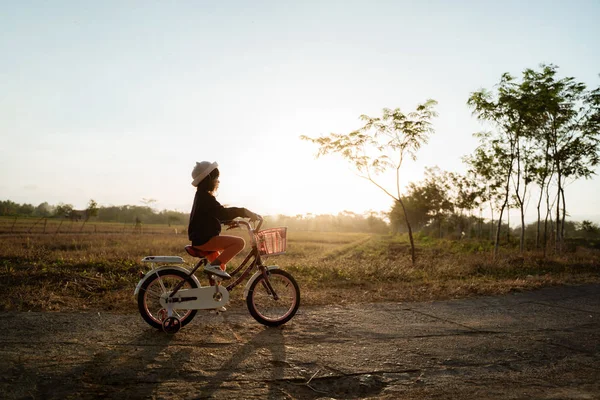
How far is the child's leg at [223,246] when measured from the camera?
5.65 m

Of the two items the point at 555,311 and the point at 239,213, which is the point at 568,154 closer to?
the point at 555,311

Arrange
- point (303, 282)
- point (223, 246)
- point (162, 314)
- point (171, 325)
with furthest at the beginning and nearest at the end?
point (303, 282) → point (223, 246) → point (162, 314) → point (171, 325)

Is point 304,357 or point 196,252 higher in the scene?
point 196,252

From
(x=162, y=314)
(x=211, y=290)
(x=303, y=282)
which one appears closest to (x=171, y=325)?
(x=162, y=314)

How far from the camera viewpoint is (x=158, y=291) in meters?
5.51

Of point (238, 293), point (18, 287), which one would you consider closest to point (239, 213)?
point (238, 293)

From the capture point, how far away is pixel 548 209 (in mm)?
24422

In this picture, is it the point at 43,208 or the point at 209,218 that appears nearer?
the point at 209,218

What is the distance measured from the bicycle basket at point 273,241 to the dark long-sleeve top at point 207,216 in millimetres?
392

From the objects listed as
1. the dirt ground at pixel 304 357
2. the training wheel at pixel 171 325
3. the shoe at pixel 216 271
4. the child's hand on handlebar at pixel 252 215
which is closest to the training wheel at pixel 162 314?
the training wheel at pixel 171 325

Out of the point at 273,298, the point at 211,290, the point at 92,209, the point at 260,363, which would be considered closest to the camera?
the point at 260,363

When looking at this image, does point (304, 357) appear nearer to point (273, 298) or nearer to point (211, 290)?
point (273, 298)

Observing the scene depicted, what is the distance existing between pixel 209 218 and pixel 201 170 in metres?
0.61

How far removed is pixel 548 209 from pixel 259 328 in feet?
76.5
